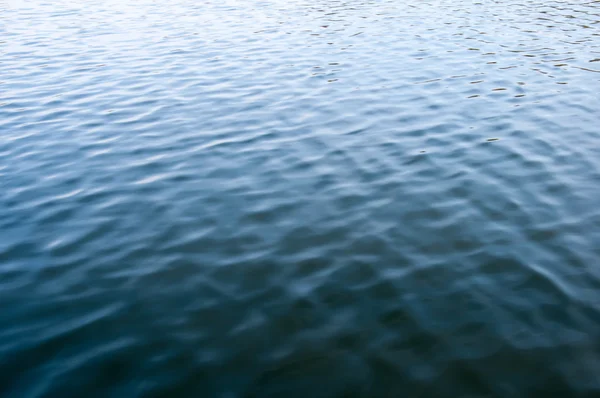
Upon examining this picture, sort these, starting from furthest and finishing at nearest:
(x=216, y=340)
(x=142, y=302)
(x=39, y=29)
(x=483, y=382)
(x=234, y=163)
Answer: (x=39, y=29) < (x=234, y=163) < (x=142, y=302) < (x=216, y=340) < (x=483, y=382)

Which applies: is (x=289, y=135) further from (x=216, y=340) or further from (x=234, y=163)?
(x=216, y=340)

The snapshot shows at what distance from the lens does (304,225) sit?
293 inches

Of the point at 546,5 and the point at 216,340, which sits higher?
the point at 216,340

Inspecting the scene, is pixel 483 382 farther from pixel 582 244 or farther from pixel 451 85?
pixel 451 85

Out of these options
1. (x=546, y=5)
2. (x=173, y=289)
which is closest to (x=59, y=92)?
(x=173, y=289)

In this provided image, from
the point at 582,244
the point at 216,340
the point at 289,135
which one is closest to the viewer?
the point at 216,340

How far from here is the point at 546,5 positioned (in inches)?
814

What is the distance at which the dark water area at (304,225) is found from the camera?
17.0 feet

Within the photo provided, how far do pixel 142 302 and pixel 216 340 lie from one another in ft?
3.44

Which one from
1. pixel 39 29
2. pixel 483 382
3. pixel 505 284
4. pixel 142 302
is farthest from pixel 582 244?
pixel 39 29

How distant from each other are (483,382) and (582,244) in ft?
9.12

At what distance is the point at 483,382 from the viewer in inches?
194

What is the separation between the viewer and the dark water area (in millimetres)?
5184

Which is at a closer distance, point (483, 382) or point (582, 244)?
point (483, 382)
